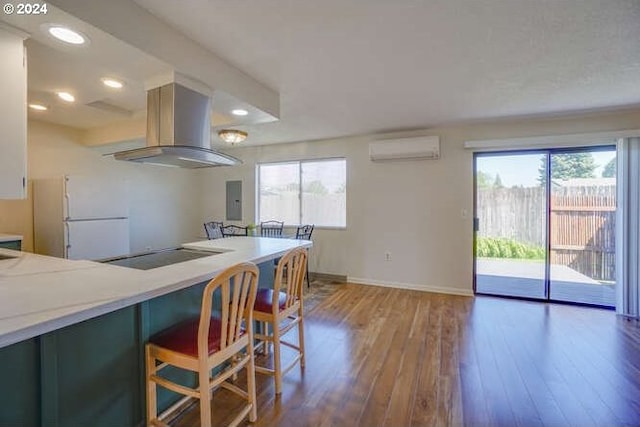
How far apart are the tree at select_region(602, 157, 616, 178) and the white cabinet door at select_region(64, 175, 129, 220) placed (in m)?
6.24

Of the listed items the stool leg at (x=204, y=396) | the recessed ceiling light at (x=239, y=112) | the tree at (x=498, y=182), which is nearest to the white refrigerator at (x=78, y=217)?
the recessed ceiling light at (x=239, y=112)

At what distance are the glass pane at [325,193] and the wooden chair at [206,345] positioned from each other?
11.5 feet

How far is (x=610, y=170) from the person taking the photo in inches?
145

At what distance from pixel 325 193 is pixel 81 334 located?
4172 mm

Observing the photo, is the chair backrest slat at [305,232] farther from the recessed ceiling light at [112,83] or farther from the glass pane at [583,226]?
the glass pane at [583,226]

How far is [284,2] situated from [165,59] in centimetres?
83

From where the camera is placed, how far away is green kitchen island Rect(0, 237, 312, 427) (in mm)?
1120

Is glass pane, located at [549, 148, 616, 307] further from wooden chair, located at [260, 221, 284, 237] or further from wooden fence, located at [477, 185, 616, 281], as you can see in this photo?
wooden chair, located at [260, 221, 284, 237]

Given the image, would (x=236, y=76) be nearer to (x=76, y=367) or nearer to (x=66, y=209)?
(x=76, y=367)

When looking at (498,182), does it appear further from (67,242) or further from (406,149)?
(67,242)

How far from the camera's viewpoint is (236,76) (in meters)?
2.47

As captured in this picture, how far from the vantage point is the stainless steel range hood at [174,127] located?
2.10 meters

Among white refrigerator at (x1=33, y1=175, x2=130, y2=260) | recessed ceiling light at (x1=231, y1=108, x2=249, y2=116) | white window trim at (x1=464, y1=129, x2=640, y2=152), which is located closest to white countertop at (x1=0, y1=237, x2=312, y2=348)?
recessed ceiling light at (x1=231, y1=108, x2=249, y2=116)

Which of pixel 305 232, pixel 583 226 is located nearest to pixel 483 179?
pixel 583 226
